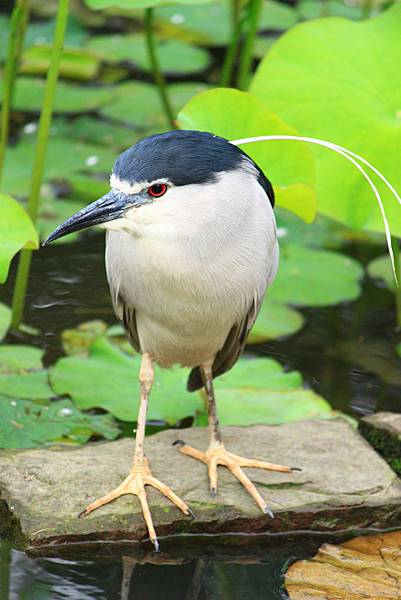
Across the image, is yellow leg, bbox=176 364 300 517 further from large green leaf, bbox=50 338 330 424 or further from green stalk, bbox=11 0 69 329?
green stalk, bbox=11 0 69 329

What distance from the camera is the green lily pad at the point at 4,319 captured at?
3.90m

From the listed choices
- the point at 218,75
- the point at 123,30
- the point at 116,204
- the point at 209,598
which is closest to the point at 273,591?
the point at 209,598

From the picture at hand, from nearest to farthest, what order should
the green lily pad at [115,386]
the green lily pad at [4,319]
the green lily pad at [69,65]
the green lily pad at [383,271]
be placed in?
the green lily pad at [115,386] → the green lily pad at [4,319] → the green lily pad at [383,271] → the green lily pad at [69,65]

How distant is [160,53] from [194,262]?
12.7 ft

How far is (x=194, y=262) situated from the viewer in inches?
107

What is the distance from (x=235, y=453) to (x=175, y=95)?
3055 millimetres

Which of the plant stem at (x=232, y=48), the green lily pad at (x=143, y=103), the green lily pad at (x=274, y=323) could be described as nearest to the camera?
the green lily pad at (x=274, y=323)

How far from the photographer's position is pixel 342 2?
23.3 feet

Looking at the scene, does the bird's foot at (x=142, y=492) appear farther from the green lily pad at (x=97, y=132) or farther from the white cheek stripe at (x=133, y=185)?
the green lily pad at (x=97, y=132)

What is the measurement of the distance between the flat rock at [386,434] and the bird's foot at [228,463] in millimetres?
385

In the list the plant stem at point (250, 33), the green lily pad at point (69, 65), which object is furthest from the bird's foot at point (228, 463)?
the green lily pad at point (69, 65)

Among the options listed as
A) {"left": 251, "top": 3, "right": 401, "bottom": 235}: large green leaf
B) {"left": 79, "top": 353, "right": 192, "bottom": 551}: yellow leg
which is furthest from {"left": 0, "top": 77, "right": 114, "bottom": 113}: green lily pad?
{"left": 79, "top": 353, "right": 192, "bottom": 551}: yellow leg

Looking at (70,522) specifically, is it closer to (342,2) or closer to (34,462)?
(34,462)

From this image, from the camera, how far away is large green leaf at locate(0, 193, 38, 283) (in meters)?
3.03
